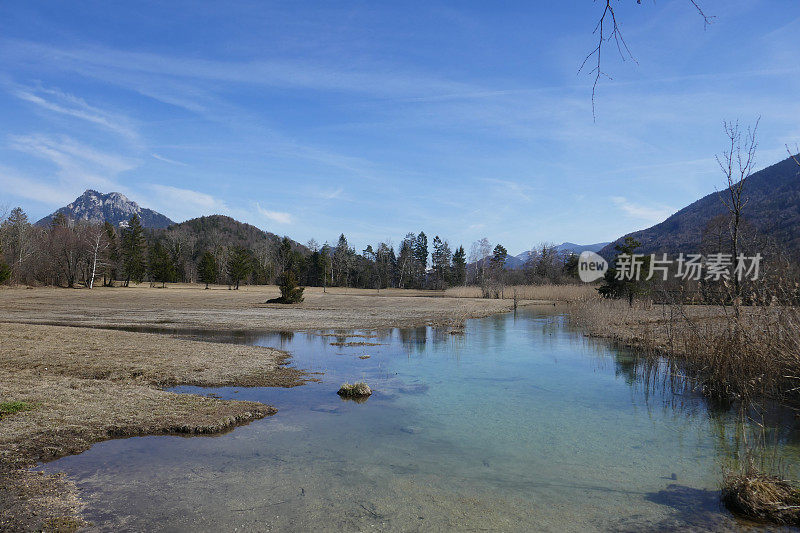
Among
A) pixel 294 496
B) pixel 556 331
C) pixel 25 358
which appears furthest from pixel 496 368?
pixel 25 358

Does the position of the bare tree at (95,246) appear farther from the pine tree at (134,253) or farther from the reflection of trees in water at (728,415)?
the reflection of trees in water at (728,415)

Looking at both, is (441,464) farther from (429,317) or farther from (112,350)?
(429,317)

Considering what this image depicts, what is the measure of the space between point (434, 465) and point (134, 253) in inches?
3240

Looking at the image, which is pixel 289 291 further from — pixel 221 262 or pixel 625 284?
pixel 221 262

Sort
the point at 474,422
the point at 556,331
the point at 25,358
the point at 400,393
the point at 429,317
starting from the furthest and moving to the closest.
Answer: the point at 429,317, the point at 556,331, the point at 25,358, the point at 400,393, the point at 474,422

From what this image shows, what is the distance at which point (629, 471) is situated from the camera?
6.41 meters

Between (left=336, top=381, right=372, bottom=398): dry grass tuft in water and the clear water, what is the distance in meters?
0.22

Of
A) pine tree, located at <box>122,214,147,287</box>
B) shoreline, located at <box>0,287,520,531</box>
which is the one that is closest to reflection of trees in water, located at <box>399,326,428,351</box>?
shoreline, located at <box>0,287,520,531</box>

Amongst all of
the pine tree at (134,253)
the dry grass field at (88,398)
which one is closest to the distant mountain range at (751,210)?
the pine tree at (134,253)

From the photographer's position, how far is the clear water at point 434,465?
497cm

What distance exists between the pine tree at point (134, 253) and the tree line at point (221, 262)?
15cm

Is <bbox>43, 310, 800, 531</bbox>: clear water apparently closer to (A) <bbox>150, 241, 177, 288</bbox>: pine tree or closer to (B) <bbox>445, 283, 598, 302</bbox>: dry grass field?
(B) <bbox>445, 283, 598, 302</bbox>: dry grass field

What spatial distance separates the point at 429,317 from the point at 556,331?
9.95 metres

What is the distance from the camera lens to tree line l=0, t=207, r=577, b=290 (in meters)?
62.3
